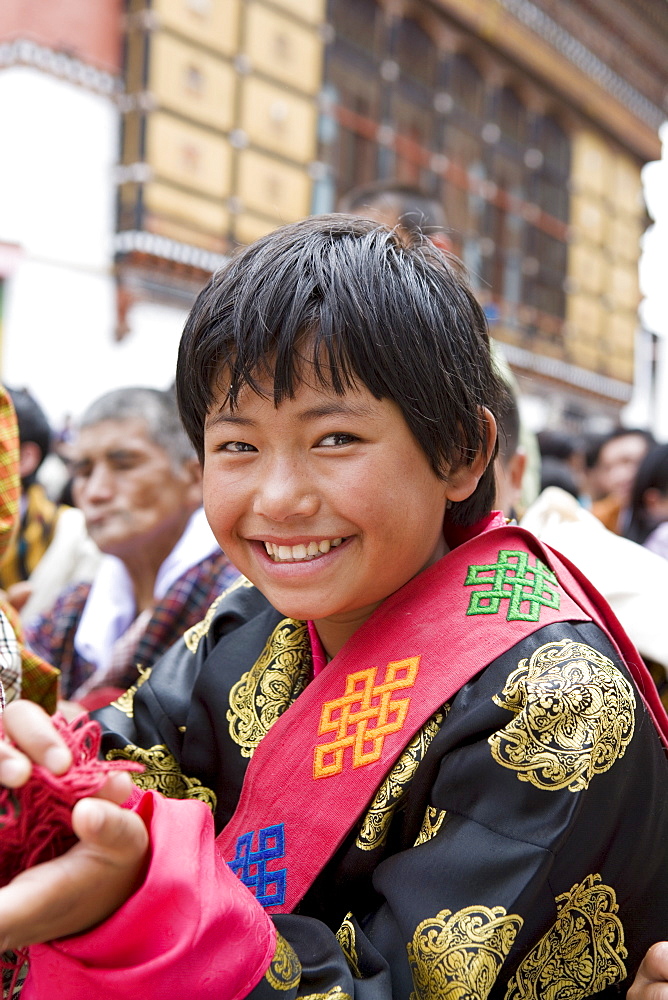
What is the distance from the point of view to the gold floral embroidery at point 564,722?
3.29 feet

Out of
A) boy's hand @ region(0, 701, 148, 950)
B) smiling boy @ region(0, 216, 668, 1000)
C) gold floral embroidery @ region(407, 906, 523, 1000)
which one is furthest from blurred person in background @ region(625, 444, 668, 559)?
boy's hand @ region(0, 701, 148, 950)

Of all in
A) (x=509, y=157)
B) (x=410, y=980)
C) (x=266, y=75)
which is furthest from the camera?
(x=509, y=157)

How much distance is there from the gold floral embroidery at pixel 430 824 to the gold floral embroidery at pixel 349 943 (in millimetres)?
112

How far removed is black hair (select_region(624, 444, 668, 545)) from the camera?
4121 millimetres

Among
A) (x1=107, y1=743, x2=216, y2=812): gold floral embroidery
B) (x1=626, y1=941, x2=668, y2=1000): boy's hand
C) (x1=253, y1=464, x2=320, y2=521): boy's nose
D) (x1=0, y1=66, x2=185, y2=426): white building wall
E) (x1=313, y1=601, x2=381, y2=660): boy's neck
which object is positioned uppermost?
(x1=0, y1=66, x2=185, y2=426): white building wall

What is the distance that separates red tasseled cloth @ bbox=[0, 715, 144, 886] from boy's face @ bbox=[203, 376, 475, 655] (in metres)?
0.43

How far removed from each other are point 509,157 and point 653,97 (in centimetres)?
339

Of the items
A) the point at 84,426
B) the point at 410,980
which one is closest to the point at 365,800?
the point at 410,980

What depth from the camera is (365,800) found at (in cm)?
109

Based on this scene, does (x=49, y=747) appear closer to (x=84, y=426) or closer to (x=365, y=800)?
(x=365, y=800)

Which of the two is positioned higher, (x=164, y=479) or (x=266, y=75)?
(x=266, y=75)

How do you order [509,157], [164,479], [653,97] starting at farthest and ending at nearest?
1. [653,97]
2. [509,157]
3. [164,479]

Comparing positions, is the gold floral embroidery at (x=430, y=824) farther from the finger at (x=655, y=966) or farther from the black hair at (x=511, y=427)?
the black hair at (x=511, y=427)

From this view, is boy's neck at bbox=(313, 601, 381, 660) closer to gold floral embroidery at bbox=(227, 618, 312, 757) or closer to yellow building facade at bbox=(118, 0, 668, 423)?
gold floral embroidery at bbox=(227, 618, 312, 757)
